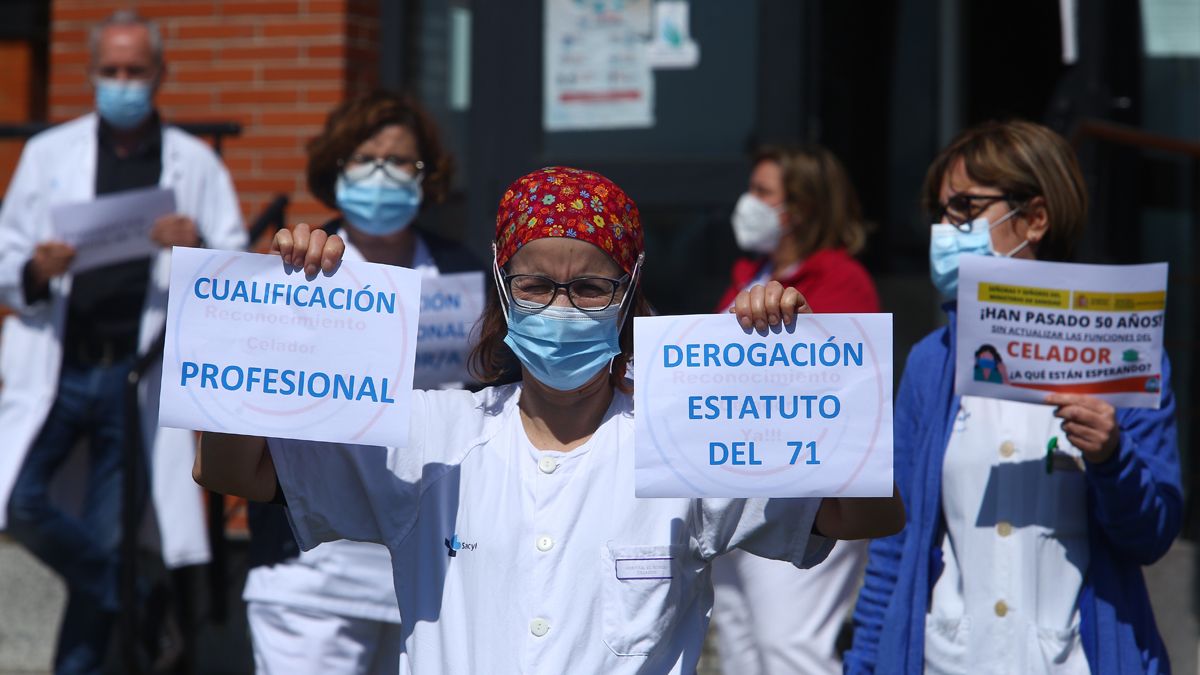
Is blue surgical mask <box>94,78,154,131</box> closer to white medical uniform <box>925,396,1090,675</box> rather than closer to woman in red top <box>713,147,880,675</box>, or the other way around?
woman in red top <box>713,147,880,675</box>

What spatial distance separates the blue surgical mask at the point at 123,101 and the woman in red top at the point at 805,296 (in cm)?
219

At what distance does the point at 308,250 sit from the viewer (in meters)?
2.46

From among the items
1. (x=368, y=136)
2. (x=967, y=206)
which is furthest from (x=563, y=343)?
(x=368, y=136)

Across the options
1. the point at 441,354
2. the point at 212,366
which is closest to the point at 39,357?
the point at 441,354

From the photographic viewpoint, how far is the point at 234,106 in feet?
20.6

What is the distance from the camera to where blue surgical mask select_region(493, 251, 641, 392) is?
8.26ft

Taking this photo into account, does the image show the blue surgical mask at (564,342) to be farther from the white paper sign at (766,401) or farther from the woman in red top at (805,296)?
the woman in red top at (805,296)

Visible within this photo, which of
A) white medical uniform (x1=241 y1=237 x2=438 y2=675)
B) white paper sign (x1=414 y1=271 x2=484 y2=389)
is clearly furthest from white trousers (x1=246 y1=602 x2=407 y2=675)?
white paper sign (x1=414 y1=271 x2=484 y2=389)

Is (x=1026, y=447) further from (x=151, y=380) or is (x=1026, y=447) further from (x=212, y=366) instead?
(x=151, y=380)

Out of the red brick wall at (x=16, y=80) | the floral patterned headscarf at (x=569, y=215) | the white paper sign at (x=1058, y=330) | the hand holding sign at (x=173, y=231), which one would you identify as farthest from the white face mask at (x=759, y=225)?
the red brick wall at (x=16, y=80)

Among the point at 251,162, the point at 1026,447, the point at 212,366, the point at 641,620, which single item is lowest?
the point at 641,620

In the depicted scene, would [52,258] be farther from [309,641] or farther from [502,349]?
[502,349]

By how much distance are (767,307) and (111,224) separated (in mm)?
3233

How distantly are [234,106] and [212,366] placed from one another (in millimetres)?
4026
